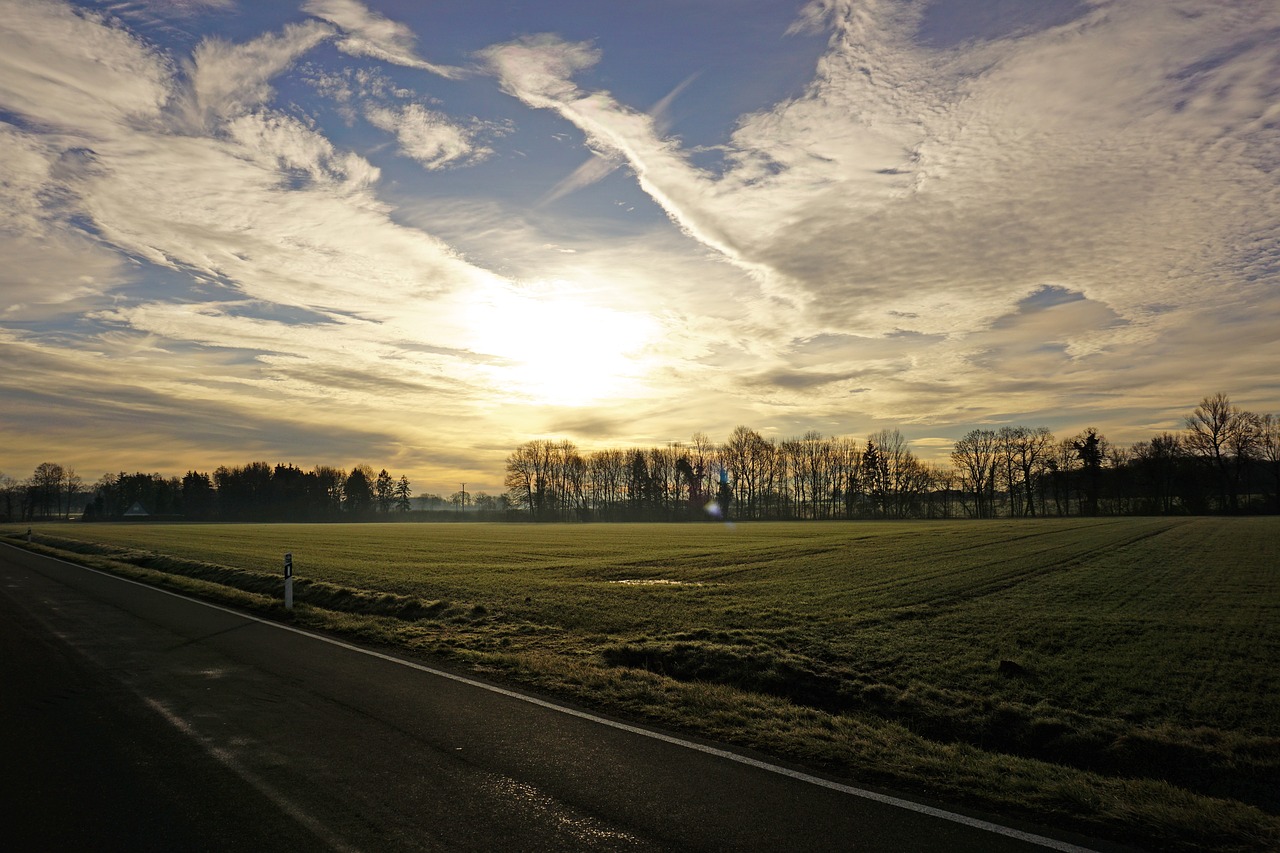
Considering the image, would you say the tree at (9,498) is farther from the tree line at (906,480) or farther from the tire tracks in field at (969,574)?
the tire tracks in field at (969,574)

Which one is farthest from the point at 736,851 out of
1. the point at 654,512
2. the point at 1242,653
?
the point at 654,512

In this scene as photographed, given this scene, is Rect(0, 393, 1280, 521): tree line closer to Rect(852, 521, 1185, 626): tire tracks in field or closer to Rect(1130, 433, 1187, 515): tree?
Rect(1130, 433, 1187, 515): tree

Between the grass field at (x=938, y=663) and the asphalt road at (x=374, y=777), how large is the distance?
1.02m

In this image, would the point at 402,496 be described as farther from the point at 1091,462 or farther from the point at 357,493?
the point at 1091,462

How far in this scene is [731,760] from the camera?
6.64 metres

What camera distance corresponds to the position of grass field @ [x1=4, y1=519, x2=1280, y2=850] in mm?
6426

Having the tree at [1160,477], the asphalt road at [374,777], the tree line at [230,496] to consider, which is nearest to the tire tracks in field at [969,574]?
the asphalt road at [374,777]

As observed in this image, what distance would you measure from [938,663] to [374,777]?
9.35 m

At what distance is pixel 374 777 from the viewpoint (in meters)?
5.95

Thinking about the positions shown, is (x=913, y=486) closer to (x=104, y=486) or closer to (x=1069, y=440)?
(x=1069, y=440)

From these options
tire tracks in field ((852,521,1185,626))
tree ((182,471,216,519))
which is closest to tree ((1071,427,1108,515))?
tire tracks in field ((852,521,1185,626))

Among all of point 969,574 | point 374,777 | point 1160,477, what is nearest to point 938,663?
point 374,777

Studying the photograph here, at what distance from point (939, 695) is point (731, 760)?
15.3ft

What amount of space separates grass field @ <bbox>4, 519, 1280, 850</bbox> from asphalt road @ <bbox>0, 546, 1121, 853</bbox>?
1.02 m
